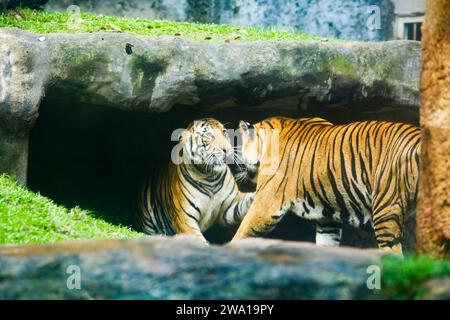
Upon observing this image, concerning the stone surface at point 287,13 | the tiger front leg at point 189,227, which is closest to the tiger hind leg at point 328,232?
the tiger front leg at point 189,227

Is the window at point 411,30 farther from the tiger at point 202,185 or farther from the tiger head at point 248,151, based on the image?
the tiger at point 202,185

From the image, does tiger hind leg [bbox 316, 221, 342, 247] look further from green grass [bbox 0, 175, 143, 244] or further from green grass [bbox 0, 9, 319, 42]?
green grass [bbox 0, 175, 143, 244]

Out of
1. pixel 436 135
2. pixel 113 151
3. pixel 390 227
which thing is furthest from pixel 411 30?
pixel 436 135

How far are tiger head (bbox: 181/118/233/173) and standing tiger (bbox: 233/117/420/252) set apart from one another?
0.26m

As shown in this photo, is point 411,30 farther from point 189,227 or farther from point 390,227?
point 390,227

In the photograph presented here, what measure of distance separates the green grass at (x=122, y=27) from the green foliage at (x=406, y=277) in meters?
5.18

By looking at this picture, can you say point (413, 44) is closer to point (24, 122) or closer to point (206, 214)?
point (206, 214)

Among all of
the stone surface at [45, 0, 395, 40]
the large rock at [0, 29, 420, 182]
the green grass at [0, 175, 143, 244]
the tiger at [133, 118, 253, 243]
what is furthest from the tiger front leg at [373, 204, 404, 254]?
the stone surface at [45, 0, 395, 40]

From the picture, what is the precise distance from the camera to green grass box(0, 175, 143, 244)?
23.5 ft

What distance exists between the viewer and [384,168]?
8750 millimetres

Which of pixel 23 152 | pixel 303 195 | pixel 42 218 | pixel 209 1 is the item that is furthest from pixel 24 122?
pixel 209 1
